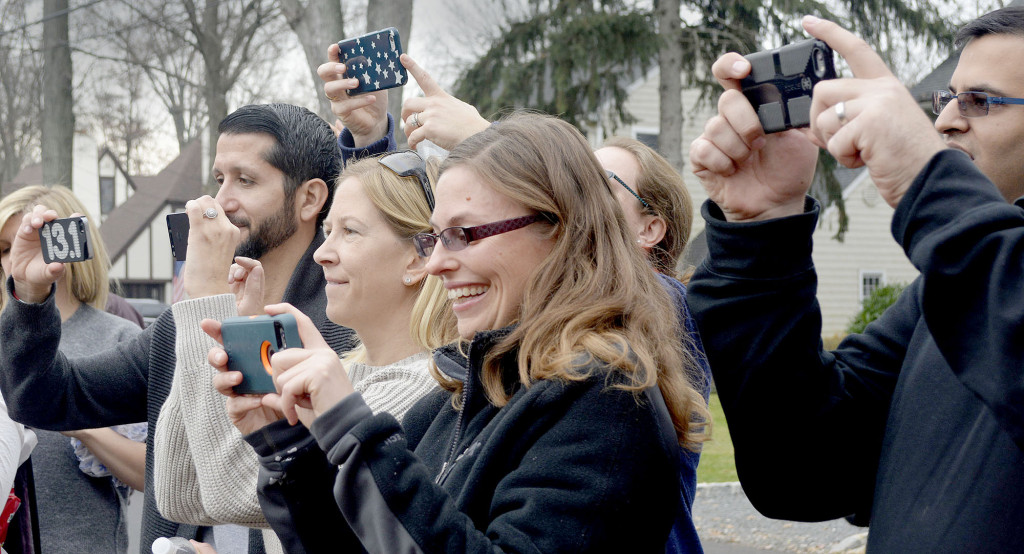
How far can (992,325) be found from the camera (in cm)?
135

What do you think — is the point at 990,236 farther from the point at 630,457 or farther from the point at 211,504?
the point at 211,504

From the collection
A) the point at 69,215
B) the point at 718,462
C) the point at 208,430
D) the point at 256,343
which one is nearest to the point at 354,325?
the point at 208,430

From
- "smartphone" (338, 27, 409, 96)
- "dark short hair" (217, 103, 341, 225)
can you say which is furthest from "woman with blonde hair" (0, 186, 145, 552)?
"smartphone" (338, 27, 409, 96)

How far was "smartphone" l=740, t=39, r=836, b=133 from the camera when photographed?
→ 155 cm

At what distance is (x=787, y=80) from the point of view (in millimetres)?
1571

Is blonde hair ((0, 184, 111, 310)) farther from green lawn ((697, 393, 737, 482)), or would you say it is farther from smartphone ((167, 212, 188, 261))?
green lawn ((697, 393, 737, 482))

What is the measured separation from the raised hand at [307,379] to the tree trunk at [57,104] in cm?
1504

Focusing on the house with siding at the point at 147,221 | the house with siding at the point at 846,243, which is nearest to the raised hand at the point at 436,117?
the house with siding at the point at 846,243

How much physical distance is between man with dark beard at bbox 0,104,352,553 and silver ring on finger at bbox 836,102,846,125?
7.49 feet

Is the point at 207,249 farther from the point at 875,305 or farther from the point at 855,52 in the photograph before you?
the point at 875,305

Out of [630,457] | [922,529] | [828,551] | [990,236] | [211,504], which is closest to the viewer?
[990,236]

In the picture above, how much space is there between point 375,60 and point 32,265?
1.52m

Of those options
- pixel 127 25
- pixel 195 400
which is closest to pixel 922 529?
pixel 195 400

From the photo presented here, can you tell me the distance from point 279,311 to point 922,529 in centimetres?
135
